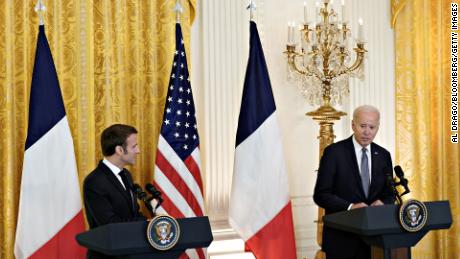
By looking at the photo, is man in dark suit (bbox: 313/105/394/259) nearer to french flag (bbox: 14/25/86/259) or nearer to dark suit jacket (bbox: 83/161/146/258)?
dark suit jacket (bbox: 83/161/146/258)

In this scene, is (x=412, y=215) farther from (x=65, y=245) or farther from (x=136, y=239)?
(x=65, y=245)

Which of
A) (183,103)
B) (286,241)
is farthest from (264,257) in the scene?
(183,103)

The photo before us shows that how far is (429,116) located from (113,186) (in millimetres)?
3883

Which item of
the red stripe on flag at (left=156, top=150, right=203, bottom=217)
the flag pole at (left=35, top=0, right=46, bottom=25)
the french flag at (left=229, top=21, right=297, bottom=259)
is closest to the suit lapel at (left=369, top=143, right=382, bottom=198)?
the french flag at (left=229, top=21, right=297, bottom=259)

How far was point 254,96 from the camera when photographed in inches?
198

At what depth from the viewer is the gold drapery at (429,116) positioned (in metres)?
6.03

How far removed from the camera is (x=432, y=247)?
608cm

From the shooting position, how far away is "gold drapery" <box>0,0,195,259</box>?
4.71m

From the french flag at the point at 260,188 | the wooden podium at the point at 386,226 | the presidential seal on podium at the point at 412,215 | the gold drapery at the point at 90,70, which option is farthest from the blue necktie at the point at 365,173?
the gold drapery at the point at 90,70

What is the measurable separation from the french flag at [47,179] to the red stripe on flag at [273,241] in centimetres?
143

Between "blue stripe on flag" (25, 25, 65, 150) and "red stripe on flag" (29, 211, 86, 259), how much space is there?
69 centimetres

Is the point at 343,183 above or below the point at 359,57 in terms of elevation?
below

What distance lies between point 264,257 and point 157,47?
2.05 metres

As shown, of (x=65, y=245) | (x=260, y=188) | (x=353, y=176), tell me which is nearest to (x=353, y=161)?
(x=353, y=176)
